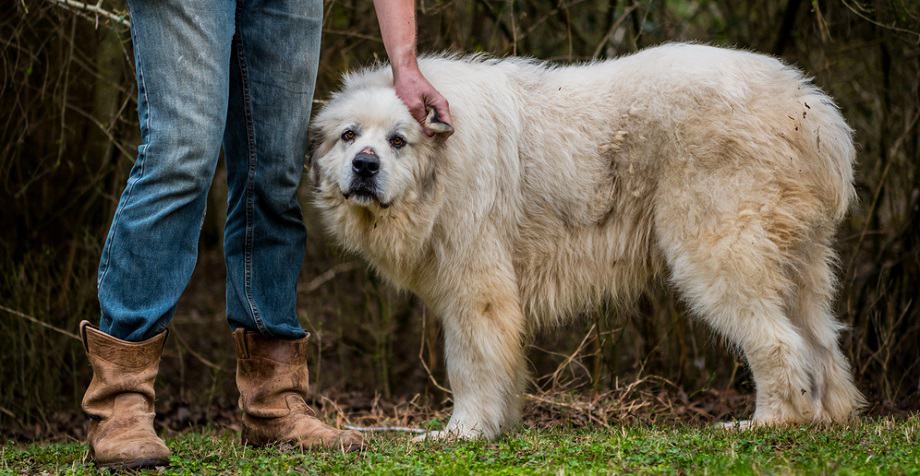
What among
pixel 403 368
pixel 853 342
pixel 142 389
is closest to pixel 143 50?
pixel 142 389

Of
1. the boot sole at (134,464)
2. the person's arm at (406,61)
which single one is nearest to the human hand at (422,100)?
the person's arm at (406,61)

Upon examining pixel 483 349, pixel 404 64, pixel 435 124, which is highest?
pixel 404 64

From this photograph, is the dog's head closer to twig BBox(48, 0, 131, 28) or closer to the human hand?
the human hand

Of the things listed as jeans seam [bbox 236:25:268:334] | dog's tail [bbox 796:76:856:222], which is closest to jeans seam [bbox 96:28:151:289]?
jeans seam [bbox 236:25:268:334]

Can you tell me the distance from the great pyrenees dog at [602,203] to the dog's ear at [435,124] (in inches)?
0.5

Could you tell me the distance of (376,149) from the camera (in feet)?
14.2

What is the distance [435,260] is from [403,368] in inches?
204

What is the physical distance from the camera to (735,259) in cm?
430

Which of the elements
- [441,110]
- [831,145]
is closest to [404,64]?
[441,110]

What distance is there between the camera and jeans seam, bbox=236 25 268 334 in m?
3.85

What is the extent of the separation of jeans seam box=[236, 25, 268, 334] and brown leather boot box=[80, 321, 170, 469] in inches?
21.4

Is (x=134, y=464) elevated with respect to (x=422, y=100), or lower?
lower

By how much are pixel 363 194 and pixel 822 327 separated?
2235 millimetres

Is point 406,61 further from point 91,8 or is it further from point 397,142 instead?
point 91,8
